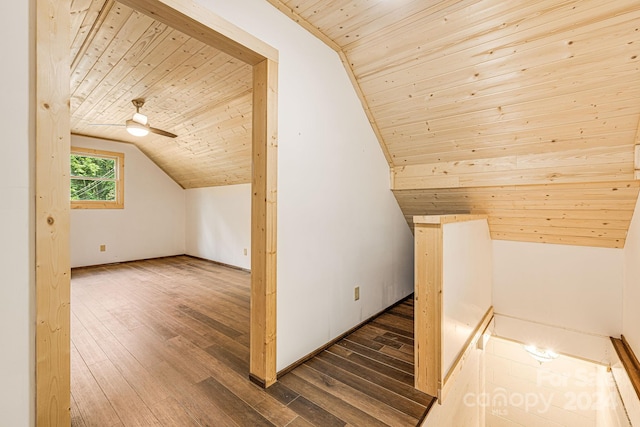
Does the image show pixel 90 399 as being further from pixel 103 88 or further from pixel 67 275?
pixel 103 88

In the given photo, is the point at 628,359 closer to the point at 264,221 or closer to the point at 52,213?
the point at 264,221

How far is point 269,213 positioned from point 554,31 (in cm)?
204

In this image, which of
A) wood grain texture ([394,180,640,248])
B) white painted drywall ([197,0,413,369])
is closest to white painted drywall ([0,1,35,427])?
white painted drywall ([197,0,413,369])

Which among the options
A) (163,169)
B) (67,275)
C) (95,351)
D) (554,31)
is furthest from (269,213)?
(163,169)

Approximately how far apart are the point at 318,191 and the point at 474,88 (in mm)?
1397

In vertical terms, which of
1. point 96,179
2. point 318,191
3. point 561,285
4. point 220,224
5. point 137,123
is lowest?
point 561,285

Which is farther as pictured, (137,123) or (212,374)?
(137,123)

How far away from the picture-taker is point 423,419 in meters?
1.46

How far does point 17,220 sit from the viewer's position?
0.89 m

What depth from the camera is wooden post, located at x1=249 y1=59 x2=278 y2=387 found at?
1.63m

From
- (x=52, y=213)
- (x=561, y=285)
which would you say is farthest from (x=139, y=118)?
(x=561, y=285)

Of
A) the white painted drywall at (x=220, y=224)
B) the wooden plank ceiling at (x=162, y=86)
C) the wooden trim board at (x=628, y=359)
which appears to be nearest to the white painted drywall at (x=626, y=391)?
the wooden trim board at (x=628, y=359)

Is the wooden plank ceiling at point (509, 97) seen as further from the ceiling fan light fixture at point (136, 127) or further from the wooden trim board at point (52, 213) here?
the ceiling fan light fixture at point (136, 127)

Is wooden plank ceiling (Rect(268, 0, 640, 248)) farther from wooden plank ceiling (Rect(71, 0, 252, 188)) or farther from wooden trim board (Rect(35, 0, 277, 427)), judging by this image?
wooden trim board (Rect(35, 0, 277, 427))
